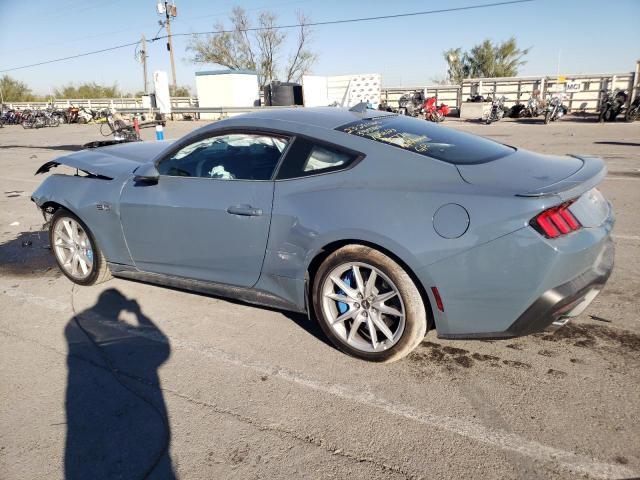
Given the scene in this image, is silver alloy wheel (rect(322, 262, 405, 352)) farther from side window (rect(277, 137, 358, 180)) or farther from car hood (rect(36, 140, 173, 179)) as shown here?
car hood (rect(36, 140, 173, 179))

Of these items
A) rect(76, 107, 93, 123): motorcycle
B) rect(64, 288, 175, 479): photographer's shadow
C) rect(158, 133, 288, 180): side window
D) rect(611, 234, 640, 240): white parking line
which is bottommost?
rect(64, 288, 175, 479): photographer's shadow

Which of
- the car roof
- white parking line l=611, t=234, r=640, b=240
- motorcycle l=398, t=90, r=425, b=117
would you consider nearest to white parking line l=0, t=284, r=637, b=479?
the car roof

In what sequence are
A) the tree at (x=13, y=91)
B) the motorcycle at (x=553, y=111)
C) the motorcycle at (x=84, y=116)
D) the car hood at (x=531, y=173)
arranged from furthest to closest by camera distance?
the tree at (x=13, y=91) < the motorcycle at (x=84, y=116) < the motorcycle at (x=553, y=111) < the car hood at (x=531, y=173)

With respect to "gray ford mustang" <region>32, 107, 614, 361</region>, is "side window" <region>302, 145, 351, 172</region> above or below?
above

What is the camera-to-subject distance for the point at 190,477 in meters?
2.21

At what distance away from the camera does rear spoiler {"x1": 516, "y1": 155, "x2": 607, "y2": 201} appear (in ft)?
8.30

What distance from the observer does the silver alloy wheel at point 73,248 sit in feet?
14.4

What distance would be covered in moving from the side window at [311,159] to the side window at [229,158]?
103 mm

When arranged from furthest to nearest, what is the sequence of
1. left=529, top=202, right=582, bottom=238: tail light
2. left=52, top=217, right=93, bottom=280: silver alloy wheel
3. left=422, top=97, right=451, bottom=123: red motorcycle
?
1. left=422, top=97, right=451, bottom=123: red motorcycle
2. left=52, top=217, right=93, bottom=280: silver alloy wheel
3. left=529, top=202, right=582, bottom=238: tail light

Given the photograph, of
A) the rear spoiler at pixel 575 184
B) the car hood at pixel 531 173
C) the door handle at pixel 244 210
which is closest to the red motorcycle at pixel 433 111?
the car hood at pixel 531 173

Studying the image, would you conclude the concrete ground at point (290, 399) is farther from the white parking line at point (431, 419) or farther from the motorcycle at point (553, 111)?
the motorcycle at point (553, 111)

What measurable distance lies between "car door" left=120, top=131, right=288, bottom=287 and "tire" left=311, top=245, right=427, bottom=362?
542 millimetres

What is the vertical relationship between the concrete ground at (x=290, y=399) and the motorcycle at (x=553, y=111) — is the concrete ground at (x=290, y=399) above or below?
below

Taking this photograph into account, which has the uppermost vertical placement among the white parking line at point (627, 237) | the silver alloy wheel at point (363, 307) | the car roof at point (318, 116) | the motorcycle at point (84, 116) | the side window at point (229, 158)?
the motorcycle at point (84, 116)
